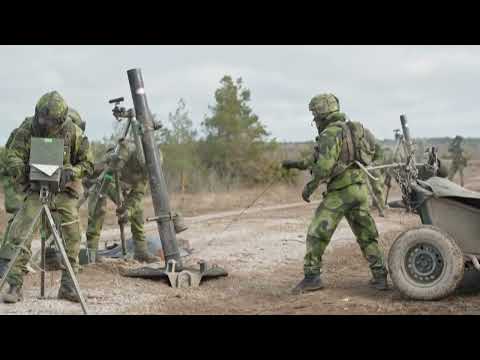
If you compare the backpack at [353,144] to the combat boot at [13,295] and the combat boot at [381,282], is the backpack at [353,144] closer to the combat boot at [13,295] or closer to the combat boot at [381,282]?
the combat boot at [381,282]

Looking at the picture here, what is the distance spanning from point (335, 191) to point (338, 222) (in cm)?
34

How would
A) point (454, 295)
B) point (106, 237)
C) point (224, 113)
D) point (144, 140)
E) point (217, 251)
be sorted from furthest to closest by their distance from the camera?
point (224, 113) → point (106, 237) → point (217, 251) → point (144, 140) → point (454, 295)

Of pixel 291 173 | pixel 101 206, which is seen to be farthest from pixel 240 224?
pixel 291 173

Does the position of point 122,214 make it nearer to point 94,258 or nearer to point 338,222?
point 94,258

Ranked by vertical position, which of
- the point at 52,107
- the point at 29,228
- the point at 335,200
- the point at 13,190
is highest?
the point at 52,107

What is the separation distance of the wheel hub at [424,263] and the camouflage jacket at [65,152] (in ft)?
11.1

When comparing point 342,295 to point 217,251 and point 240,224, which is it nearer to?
point 217,251

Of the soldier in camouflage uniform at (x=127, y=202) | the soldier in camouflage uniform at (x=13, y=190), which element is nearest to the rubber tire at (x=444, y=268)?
the soldier in camouflage uniform at (x=13, y=190)

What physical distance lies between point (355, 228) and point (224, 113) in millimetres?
23048

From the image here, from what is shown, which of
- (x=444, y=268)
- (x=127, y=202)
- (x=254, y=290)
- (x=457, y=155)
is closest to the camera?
(x=444, y=268)

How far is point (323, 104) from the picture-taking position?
24.0 feet

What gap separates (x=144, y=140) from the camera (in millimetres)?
8125

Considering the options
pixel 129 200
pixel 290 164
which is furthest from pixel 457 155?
pixel 290 164

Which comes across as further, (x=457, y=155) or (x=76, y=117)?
(x=457, y=155)
